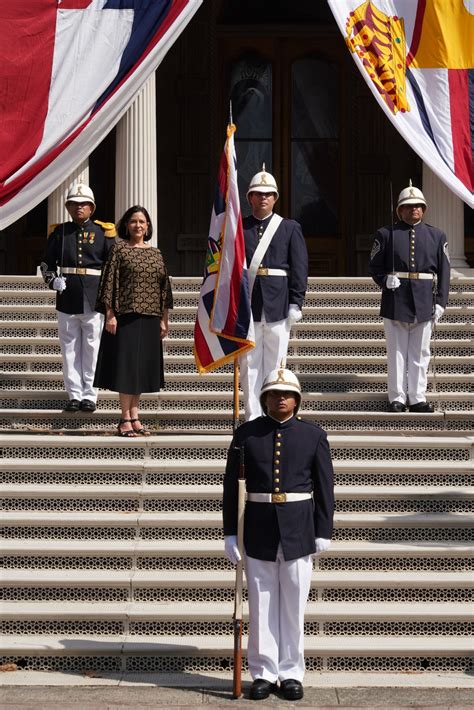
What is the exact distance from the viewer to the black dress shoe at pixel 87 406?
12.8 meters

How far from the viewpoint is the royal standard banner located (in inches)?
594

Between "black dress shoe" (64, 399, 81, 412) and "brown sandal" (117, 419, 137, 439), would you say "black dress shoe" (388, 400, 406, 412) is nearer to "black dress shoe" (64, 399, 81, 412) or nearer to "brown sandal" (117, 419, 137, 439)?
"brown sandal" (117, 419, 137, 439)

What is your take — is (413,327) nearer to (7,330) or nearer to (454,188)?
(454,188)

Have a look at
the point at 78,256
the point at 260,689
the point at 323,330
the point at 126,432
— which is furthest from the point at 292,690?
the point at 323,330

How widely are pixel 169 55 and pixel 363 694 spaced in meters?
13.5

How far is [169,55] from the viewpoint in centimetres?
2106

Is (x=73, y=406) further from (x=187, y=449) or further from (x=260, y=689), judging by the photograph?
(x=260, y=689)

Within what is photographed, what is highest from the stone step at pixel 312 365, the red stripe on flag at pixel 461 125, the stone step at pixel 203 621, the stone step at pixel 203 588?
the red stripe on flag at pixel 461 125

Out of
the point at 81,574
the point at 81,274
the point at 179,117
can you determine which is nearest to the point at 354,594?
the point at 81,574

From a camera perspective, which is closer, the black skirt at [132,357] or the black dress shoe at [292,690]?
the black dress shoe at [292,690]

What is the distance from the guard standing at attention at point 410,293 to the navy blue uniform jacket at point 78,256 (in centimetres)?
237

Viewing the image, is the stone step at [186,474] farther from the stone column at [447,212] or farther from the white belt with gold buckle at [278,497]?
the stone column at [447,212]

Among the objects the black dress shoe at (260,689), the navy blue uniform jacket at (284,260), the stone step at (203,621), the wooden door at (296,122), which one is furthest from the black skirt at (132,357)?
the wooden door at (296,122)

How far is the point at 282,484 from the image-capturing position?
9.16m
